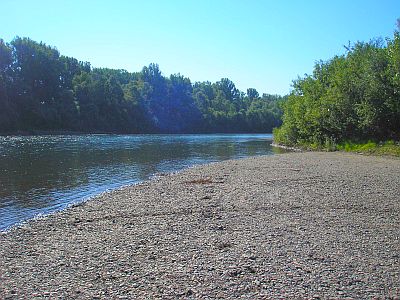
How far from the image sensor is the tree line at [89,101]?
110000mm

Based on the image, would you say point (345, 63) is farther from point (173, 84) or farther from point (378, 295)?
point (173, 84)

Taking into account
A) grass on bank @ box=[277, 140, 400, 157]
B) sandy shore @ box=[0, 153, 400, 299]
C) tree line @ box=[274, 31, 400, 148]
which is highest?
tree line @ box=[274, 31, 400, 148]

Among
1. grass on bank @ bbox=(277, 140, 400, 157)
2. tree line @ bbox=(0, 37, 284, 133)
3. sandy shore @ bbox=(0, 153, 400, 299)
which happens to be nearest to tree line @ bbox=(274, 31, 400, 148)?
grass on bank @ bbox=(277, 140, 400, 157)

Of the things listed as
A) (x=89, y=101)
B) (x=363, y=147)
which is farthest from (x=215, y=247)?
(x=89, y=101)

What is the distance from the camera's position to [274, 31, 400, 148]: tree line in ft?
132

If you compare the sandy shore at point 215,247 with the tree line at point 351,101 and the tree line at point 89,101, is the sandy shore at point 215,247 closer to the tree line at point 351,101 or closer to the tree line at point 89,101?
the tree line at point 351,101

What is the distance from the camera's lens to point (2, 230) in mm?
13414

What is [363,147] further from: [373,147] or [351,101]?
[351,101]

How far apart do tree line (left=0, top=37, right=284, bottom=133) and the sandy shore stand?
9229 cm

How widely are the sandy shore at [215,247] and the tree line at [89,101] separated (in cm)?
9229

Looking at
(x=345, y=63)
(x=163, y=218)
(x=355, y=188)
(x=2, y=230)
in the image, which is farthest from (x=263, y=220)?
(x=345, y=63)

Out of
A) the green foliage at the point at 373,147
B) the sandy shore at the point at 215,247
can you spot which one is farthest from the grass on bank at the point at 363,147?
the sandy shore at the point at 215,247

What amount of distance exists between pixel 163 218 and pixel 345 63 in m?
44.5

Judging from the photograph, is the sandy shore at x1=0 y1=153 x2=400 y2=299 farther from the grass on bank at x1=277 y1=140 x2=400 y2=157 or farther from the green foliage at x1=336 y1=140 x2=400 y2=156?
the grass on bank at x1=277 y1=140 x2=400 y2=157
